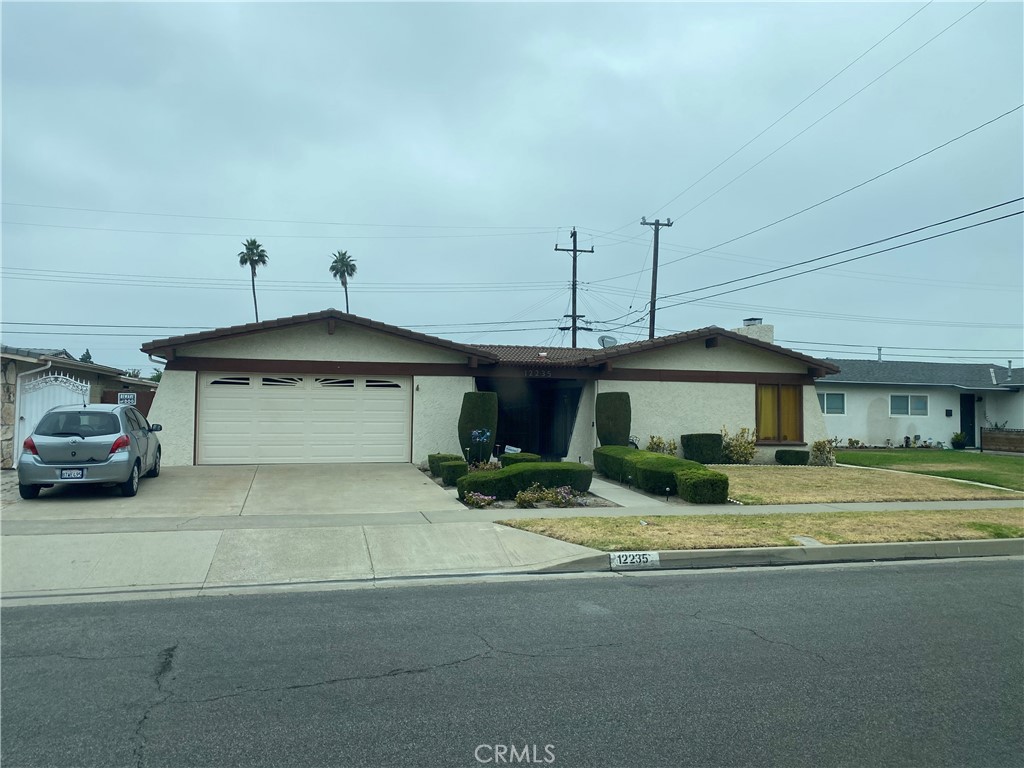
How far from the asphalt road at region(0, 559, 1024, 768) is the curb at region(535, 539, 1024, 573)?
4.44ft

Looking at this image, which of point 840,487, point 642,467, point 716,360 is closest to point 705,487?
point 642,467

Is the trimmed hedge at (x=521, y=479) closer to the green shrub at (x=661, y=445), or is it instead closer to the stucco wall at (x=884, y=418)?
the green shrub at (x=661, y=445)

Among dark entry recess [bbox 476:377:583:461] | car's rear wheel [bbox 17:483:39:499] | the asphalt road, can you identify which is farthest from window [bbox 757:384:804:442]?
car's rear wheel [bbox 17:483:39:499]

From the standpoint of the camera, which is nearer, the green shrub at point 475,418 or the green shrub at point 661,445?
the green shrub at point 475,418

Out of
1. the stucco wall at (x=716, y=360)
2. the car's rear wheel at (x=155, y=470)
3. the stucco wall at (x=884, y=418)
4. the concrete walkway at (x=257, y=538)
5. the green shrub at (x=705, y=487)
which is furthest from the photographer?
the stucco wall at (x=884, y=418)

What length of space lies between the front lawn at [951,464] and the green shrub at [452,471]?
12556mm

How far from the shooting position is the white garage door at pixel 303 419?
18938 mm

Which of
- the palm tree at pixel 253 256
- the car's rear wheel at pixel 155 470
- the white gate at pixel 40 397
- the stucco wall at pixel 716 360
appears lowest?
the car's rear wheel at pixel 155 470

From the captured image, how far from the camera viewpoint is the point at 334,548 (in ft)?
32.2

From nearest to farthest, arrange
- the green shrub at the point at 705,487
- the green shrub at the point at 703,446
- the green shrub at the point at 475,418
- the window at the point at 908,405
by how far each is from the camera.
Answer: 1. the green shrub at the point at 705,487
2. the green shrub at the point at 475,418
3. the green shrub at the point at 703,446
4. the window at the point at 908,405

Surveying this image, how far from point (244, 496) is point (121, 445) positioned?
2186 mm

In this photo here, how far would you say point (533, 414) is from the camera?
26078 mm

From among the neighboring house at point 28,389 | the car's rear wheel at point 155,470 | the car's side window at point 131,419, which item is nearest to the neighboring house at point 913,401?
the car's rear wheel at point 155,470

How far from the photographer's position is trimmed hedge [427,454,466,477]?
669 inches
